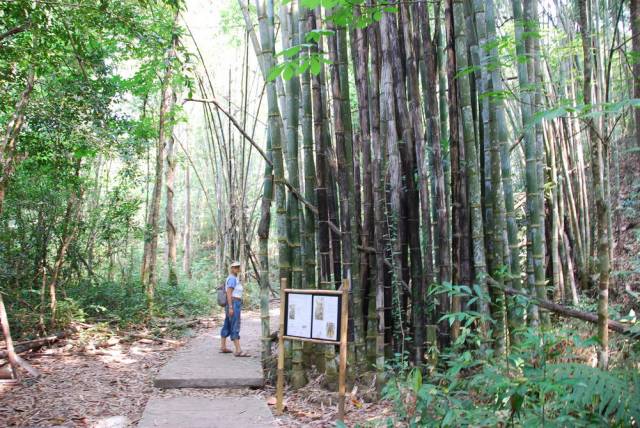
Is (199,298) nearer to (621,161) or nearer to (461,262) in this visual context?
(461,262)

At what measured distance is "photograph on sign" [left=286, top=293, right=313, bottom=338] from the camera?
3.72m

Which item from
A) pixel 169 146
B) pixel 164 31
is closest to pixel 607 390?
pixel 164 31

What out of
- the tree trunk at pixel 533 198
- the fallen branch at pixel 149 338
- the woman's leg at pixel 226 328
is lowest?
the fallen branch at pixel 149 338

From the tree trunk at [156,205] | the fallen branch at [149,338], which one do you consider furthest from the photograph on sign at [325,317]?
the tree trunk at [156,205]

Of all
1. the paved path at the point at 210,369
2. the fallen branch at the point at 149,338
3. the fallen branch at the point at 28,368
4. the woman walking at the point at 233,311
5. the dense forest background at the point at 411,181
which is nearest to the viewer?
the dense forest background at the point at 411,181

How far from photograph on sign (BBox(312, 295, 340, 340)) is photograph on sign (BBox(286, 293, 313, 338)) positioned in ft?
0.19

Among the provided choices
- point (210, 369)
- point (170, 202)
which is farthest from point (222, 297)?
point (170, 202)

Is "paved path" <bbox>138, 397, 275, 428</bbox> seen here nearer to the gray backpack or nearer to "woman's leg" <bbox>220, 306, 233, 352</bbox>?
"woman's leg" <bbox>220, 306, 233, 352</bbox>

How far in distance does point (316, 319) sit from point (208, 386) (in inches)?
54.9

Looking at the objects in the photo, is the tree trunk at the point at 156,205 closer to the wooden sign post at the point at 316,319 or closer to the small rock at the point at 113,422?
the small rock at the point at 113,422

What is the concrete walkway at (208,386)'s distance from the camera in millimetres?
3477

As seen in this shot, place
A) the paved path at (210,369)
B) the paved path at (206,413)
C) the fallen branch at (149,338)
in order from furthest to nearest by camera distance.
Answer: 1. the fallen branch at (149,338)
2. the paved path at (210,369)
3. the paved path at (206,413)

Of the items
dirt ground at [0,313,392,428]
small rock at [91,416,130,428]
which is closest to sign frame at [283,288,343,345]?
dirt ground at [0,313,392,428]

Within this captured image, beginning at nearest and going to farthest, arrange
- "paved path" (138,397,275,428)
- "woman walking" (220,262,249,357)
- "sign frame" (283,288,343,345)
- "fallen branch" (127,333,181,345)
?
1. "paved path" (138,397,275,428)
2. "sign frame" (283,288,343,345)
3. "woman walking" (220,262,249,357)
4. "fallen branch" (127,333,181,345)
